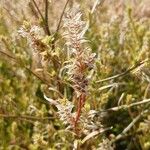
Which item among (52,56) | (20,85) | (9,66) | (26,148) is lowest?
(26,148)

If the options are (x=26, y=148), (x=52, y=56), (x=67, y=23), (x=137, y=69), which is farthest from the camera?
(x=26, y=148)

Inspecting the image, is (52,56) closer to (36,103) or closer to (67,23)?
(67,23)

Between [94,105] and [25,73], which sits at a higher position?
[25,73]

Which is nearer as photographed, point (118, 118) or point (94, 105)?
point (94, 105)

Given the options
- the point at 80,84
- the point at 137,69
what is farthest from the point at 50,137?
the point at 80,84

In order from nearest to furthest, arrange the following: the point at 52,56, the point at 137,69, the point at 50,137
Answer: the point at 52,56
the point at 137,69
the point at 50,137

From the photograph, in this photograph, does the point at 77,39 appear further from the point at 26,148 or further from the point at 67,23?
the point at 26,148
